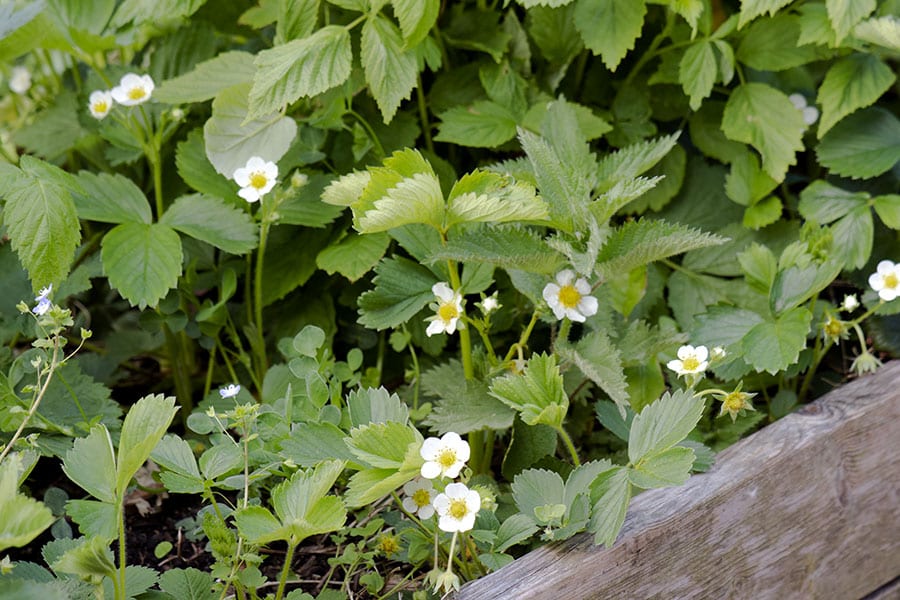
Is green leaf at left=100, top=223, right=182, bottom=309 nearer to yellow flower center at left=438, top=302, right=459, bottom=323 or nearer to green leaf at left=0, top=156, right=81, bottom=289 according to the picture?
green leaf at left=0, top=156, right=81, bottom=289

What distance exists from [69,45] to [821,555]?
3.99 ft

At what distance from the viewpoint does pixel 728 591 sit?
1.06 meters

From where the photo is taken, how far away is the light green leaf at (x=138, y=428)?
830mm

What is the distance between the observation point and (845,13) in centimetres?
120

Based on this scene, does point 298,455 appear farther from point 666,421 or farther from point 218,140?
point 218,140

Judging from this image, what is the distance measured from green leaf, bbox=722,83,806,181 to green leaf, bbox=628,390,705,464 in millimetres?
500

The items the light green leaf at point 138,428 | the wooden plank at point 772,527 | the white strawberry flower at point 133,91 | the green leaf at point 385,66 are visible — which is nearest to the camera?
the light green leaf at point 138,428

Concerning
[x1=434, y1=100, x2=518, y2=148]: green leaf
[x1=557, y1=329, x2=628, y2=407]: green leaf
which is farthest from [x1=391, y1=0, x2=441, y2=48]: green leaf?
[x1=557, y1=329, x2=628, y2=407]: green leaf

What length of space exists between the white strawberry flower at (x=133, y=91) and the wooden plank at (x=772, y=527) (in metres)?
0.78

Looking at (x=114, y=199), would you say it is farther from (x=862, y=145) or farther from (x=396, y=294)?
(x=862, y=145)

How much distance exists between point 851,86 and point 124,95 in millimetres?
1000

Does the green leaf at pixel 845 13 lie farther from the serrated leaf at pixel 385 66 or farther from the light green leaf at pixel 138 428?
the light green leaf at pixel 138 428

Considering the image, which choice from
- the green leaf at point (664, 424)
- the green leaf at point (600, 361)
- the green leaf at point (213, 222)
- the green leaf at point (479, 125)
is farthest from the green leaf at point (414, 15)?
the green leaf at point (664, 424)

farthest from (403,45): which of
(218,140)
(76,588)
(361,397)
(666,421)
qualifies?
(76,588)
